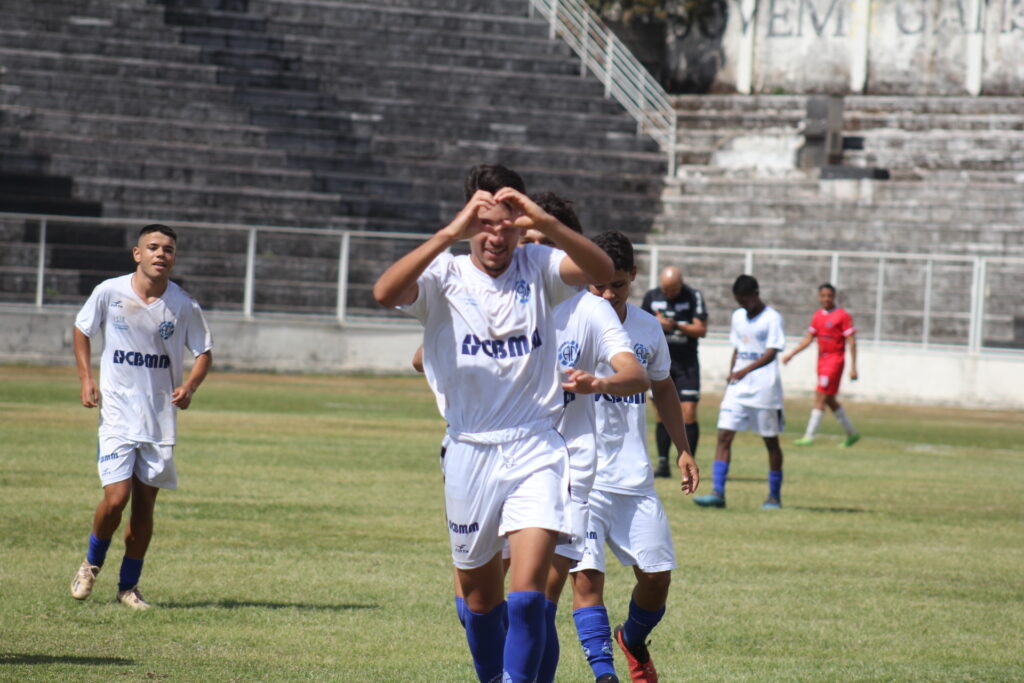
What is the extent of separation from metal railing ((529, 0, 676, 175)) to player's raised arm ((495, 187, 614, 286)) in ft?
106

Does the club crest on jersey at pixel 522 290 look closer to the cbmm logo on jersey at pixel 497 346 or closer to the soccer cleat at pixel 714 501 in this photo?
the cbmm logo on jersey at pixel 497 346

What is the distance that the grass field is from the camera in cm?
791

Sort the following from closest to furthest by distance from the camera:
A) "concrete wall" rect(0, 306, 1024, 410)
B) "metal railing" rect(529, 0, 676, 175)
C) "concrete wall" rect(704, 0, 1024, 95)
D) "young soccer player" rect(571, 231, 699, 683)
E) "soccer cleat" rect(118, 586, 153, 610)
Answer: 1. "young soccer player" rect(571, 231, 699, 683)
2. "soccer cleat" rect(118, 586, 153, 610)
3. "concrete wall" rect(0, 306, 1024, 410)
4. "concrete wall" rect(704, 0, 1024, 95)
5. "metal railing" rect(529, 0, 676, 175)

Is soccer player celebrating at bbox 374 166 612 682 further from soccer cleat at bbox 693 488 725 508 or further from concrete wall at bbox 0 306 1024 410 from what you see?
concrete wall at bbox 0 306 1024 410

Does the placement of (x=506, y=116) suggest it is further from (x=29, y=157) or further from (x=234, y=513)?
(x=234, y=513)

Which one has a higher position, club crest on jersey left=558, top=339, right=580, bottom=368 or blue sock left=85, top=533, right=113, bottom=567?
club crest on jersey left=558, top=339, right=580, bottom=368

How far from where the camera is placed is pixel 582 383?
19.9 ft

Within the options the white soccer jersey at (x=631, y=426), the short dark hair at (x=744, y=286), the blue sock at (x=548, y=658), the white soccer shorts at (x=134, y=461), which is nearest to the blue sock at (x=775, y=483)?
the short dark hair at (x=744, y=286)

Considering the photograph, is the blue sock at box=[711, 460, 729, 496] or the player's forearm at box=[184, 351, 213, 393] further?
the blue sock at box=[711, 460, 729, 496]

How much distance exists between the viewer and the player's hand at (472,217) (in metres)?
5.81

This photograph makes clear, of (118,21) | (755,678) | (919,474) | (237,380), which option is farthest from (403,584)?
(118,21)

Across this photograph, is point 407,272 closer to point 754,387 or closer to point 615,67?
point 754,387

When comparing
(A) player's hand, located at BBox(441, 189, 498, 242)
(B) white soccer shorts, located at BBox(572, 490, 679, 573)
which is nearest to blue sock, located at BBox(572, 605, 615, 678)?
(B) white soccer shorts, located at BBox(572, 490, 679, 573)

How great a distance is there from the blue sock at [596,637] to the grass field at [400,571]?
775 millimetres
